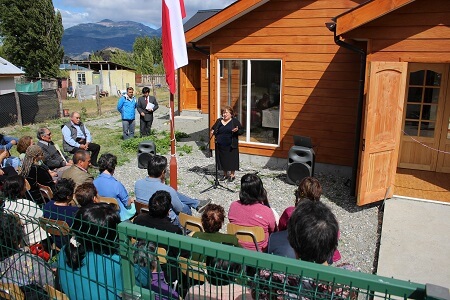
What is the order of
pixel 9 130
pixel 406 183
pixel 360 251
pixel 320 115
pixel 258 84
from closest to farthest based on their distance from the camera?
pixel 360 251 < pixel 406 183 < pixel 320 115 < pixel 258 84 < pixel 9 130

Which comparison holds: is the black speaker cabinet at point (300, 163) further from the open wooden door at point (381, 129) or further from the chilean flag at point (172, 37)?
the chilean flag at point (172, 37)

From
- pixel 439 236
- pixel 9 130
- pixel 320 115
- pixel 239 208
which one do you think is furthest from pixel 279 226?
pixel 9 130

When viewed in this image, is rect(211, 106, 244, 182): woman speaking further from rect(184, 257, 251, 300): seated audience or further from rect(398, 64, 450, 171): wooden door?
rect(184, 257, 251, 300): seated audience

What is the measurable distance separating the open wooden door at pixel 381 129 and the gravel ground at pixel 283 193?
0.40 m

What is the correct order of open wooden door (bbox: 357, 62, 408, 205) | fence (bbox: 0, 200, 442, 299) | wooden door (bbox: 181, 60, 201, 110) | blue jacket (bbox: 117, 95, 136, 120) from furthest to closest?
wooden door (bbox: 181, 60, 201, 110)
blue jacket (bbox: 117, 95, 136, 120)
open wooden door (bbox: 357, 62, 408, 205)
fence (bbox: 0, 200, 442, 299)

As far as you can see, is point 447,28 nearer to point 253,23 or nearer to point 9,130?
point 253,23

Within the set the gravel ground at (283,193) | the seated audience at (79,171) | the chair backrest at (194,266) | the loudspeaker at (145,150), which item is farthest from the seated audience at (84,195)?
the loudspeaker at (145,150)

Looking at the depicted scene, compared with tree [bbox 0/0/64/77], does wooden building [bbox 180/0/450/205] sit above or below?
below

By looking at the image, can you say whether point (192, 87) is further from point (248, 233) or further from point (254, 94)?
point (248, 233)

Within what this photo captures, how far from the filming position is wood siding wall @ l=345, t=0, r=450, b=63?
5.47m

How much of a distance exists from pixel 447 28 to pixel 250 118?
4.45 m

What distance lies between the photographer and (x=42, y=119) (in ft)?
51.6

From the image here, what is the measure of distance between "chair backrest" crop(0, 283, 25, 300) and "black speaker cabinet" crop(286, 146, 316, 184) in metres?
5.32

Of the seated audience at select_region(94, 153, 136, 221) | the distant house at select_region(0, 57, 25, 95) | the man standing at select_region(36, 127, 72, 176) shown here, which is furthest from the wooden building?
the distant house at select_region(0, 57, 25, 95)
